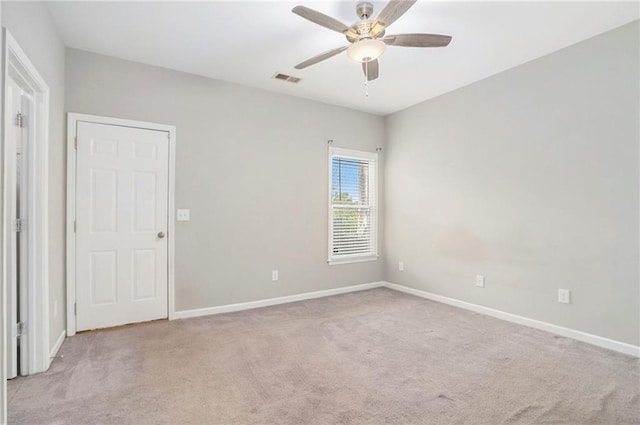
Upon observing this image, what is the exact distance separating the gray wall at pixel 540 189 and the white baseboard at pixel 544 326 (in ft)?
0.17

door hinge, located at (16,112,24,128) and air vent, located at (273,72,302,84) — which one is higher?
air vent, located at (273,72,302,84)

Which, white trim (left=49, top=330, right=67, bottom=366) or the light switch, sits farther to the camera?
the light switch

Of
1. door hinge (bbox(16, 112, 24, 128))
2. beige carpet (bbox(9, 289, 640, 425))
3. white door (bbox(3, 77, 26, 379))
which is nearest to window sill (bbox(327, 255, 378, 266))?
beige carpet (bbox(9, 289, 640, 425))

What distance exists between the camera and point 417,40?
237cm

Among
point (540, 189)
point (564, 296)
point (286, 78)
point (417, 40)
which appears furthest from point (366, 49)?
point (564, 296)

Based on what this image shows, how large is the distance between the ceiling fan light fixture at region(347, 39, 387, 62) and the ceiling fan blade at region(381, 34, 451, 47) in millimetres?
108

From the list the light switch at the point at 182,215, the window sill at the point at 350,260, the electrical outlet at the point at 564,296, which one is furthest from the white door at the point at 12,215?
the electrical outlet at the point at 564,296

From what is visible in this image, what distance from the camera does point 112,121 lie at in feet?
10.5

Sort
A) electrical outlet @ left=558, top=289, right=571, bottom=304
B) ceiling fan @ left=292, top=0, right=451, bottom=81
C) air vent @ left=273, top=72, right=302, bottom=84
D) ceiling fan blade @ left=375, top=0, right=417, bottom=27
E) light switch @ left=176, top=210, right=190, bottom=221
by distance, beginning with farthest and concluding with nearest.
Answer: air vent @ left=273, top=72, right=302, bottom=84 → light switch @ left=176, top=210, right=190, bottom=221 → electrical outlet @ left=558, top=289, right=571, bottom=304 → ceiling fan @ left=292, top=0, right=451, bottom=81 → ceiling fan blade @ left=375, top=0, right=417, bottom=27

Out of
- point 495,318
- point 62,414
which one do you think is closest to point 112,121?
point 62,414

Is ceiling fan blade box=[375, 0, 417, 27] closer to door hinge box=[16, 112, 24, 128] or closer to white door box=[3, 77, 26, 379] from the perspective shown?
white door box=[3, 77, 26, 379]

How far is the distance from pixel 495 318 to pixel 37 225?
4.36 m

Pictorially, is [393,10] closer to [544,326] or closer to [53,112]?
[53,112]

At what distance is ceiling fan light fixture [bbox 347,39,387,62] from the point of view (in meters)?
2.25
